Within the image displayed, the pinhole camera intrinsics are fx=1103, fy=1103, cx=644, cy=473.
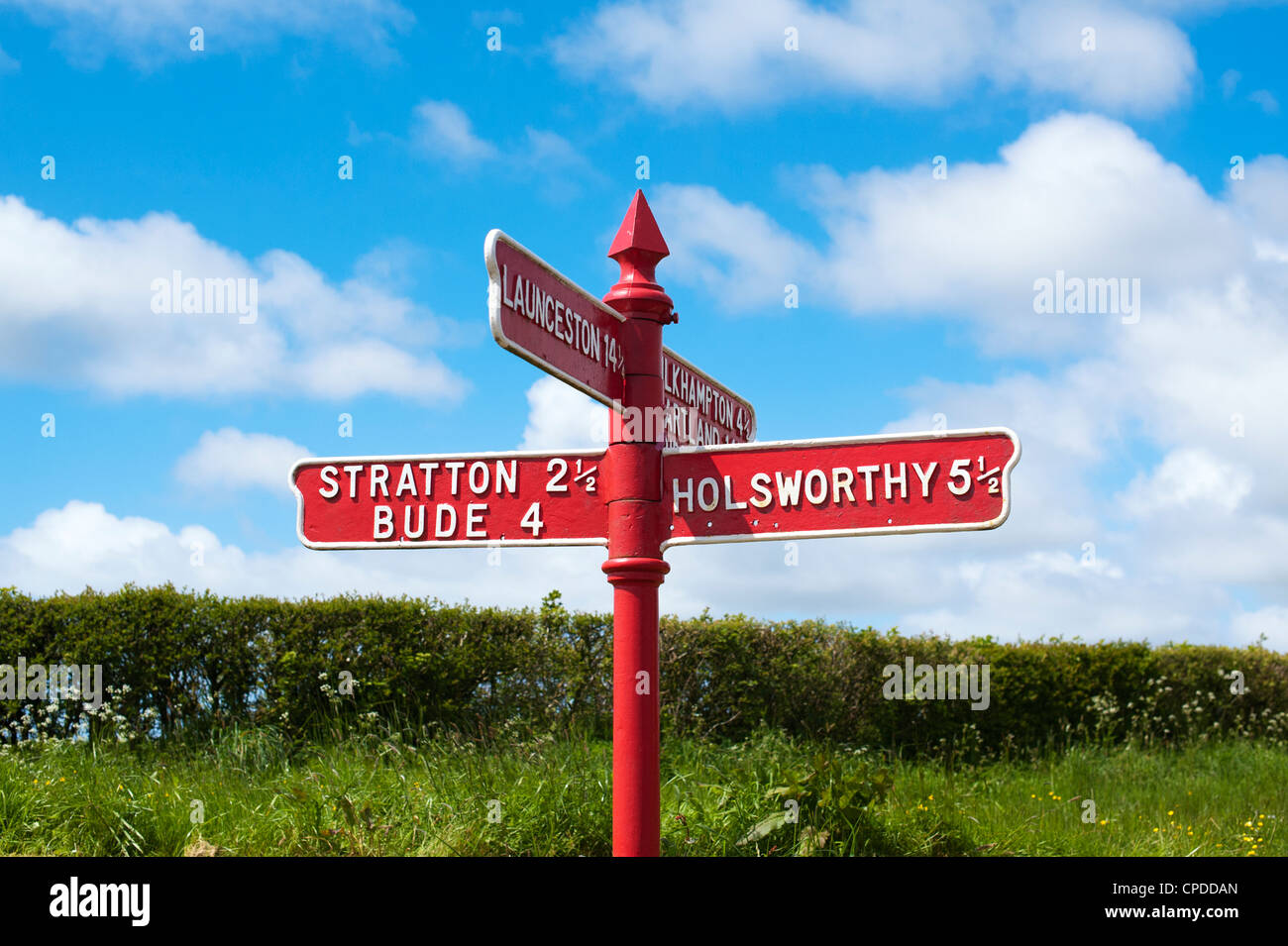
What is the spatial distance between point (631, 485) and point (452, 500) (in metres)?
0.76

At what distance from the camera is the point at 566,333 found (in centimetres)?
393

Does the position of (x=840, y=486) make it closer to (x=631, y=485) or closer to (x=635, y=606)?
(x=631, y=485)

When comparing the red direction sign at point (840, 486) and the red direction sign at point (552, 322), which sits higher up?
the red direction sign at point (552, 322)

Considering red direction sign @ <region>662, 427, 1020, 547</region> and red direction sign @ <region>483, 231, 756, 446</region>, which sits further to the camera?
red direction sign @ <region>662, 427, 1020, 547</region>

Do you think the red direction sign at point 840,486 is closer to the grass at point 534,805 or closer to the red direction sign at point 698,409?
the red direction sign at point 698,409

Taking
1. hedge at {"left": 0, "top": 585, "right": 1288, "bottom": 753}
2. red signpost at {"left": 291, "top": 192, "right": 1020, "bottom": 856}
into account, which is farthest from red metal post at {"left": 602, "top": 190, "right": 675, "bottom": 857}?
hedge at {"left": 0, "top": 585, "right": 1288, "bottom": 753}

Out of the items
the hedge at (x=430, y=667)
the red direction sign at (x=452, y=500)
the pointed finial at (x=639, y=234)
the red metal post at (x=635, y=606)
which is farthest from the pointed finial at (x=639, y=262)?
the hedge at (x=430, y=667)

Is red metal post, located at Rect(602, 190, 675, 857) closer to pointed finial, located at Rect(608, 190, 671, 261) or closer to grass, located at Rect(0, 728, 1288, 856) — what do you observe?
pointed finial, located at Rect(608, 190, 671, 261)

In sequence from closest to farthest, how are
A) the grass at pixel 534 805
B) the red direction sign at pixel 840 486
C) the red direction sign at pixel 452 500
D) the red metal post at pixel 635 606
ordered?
the red direction sign at pixel 840 486, the red metal post at pixel 635 606, the red direction sign at pixel 452 500, the grass at pixel 534 805

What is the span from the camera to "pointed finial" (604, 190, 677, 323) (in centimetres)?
438

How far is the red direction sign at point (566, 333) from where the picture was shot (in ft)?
12.0

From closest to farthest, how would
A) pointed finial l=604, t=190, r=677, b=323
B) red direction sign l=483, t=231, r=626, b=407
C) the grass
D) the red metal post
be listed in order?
red direction sign l=483, t=231, r=626, b=407, the red metal post, pointed finial l=604, t=190, r=677, b=323, the grass

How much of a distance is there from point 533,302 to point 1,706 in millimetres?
7518
